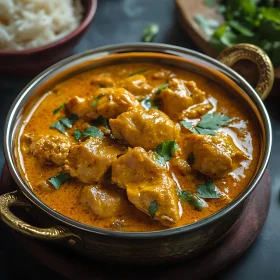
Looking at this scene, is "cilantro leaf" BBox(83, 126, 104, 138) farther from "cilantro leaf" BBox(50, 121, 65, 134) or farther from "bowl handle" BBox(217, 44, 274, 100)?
"bowl handle" BBox(217, 44, 274, 100)

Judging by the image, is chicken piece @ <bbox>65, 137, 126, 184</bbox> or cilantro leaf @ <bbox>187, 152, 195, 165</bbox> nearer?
chicken piece @ <bbox>65, 137, 126, 184</bbox>

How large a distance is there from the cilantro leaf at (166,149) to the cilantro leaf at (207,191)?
0.22 m

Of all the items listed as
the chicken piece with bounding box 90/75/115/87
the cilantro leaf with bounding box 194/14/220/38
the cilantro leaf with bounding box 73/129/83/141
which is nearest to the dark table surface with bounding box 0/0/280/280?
the cilantro leaf with bounding box 194/14/220/38

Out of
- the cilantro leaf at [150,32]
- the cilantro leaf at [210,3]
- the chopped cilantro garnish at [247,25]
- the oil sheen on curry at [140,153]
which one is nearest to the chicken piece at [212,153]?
the oil sheen on curry at [140,153]

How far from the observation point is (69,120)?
2.95m

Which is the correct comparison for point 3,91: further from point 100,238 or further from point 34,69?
point 100,238

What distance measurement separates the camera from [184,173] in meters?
2.61

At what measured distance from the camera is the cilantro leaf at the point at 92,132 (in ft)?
9.11

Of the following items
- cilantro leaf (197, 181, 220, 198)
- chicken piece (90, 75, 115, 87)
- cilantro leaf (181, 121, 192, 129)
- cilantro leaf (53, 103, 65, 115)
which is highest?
cilantro leaf (181, 121, 192, 129)

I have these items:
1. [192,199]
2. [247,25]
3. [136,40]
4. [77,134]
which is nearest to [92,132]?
[77,134]

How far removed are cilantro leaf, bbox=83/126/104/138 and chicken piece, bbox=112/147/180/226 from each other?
38cm

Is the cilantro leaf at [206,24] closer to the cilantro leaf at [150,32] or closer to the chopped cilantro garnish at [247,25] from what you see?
the chopped cilantro garnish at [247,25]

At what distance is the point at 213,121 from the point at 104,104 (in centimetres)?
63

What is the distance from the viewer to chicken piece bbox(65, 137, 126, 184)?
2479 mm
